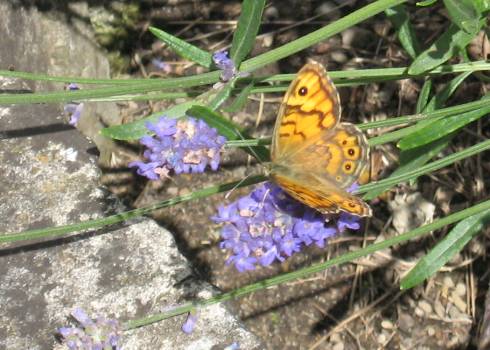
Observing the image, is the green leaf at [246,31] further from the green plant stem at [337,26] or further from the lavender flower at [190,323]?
the lavender flower at [190,323]

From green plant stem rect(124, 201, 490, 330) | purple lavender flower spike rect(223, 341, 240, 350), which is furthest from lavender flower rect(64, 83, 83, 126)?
purple lavender flower spike rect(223, 341, 240, 350)

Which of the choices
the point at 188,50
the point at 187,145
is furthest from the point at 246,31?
the point at 187,145

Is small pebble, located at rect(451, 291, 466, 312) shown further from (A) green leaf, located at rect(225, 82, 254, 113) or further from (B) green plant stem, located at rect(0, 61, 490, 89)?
(A) green leaf, located at rect(225, 82, 254, 113)

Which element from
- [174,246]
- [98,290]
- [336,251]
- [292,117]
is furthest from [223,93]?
[336,251]

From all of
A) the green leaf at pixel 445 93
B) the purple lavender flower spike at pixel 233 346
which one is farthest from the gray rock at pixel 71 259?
the green leaf at pixel 445 93

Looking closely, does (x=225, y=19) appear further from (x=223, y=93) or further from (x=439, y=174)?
(x=223, y=93)

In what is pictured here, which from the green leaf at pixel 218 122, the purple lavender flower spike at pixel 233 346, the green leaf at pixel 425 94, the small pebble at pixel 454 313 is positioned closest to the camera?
the green leaf at pixel 218 122
